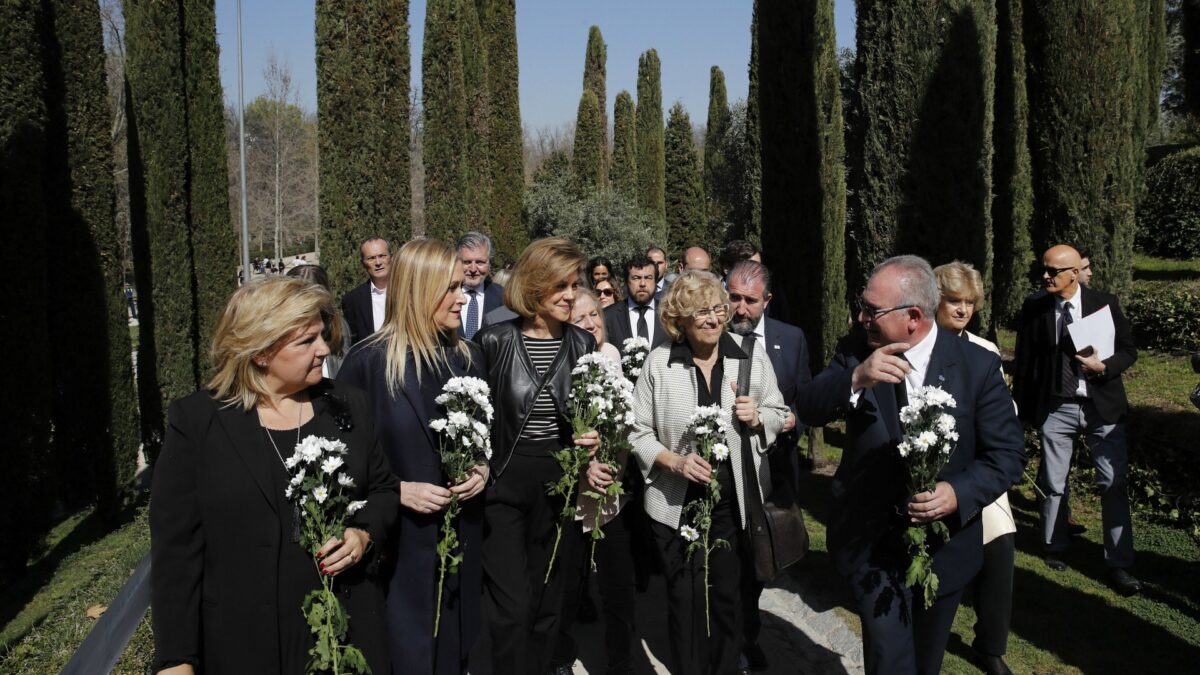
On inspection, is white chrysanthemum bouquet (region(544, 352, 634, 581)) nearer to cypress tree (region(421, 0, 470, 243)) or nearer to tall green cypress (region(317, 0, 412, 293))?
tall green cypress (region(317, 0, 412, 293))

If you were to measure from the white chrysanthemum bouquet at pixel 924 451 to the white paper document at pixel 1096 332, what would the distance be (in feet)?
11.2

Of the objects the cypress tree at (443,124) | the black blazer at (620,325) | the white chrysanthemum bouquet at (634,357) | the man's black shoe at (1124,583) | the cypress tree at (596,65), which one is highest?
the cypress tree at (596,65)

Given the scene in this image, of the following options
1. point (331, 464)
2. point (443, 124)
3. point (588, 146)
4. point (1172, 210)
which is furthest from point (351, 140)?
point (588, 146)

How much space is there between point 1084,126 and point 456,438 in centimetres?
953

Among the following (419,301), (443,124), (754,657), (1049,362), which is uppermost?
(443,124)

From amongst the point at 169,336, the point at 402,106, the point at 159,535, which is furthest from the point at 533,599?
the point at 402,106

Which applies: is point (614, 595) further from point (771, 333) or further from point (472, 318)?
point (472, 318)

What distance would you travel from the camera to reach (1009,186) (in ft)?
48.6

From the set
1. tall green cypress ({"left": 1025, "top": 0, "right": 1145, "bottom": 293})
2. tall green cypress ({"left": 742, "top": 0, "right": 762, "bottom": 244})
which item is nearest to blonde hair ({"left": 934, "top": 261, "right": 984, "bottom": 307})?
tall green cypress ({"left": 1025, "top": 0, "right": 1145, "bottom": 293})

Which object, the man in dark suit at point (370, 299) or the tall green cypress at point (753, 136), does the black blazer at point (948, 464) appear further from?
the tall green cypress at point (753, 136)

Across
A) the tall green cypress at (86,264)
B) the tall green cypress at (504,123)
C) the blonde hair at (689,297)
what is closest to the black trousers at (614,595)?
the blonde hair at (689,297)

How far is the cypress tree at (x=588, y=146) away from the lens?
36.4 m

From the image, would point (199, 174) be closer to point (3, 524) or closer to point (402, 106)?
point (402, 106)

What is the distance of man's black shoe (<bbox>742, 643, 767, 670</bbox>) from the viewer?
5008 millimetres
